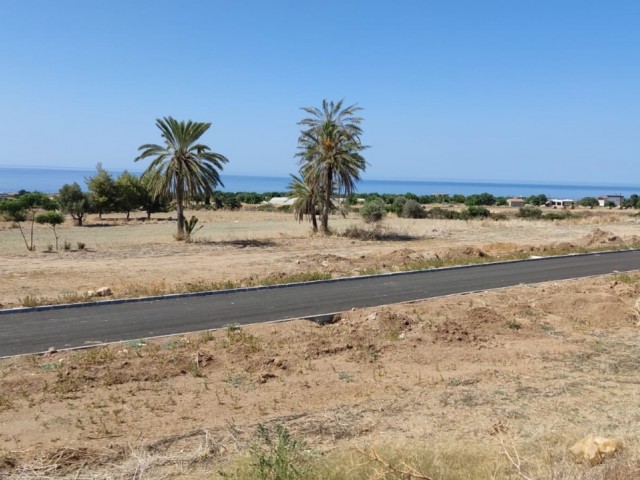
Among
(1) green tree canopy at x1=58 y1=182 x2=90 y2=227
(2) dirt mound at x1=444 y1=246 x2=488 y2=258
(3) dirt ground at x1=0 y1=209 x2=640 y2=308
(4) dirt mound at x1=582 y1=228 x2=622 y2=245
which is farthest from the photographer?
(1) green tree canopy at x1=58 y1=182 x2=90 y2=227

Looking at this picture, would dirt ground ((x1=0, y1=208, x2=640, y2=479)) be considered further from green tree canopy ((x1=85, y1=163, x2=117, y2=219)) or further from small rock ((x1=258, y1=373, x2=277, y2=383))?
green tree canopy ((x1=85, y1=163, x2=117, y2=219))

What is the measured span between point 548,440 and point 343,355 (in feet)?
17.2

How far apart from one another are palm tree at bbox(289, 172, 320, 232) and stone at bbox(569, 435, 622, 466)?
1425 inches

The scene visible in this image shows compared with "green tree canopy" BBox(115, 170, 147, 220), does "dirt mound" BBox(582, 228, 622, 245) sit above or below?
below

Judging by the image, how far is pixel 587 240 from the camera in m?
38.9

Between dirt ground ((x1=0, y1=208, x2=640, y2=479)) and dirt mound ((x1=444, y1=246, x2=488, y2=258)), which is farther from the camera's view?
dirt mound ((x1=444, y1=246, x2=488, y2=258))

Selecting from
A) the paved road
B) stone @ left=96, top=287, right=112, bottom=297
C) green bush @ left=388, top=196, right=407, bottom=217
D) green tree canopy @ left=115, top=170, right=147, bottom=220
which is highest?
green tree canopy @ left=115, top=170, right=147, bottom=220

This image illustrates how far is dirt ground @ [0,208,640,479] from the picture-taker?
7.54m

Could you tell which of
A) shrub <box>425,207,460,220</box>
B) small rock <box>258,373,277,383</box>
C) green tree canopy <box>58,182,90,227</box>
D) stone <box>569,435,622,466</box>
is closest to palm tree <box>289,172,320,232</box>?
green tree canopy <box>58,182,90,227</box>

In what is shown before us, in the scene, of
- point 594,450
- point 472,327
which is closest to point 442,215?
point 472,327

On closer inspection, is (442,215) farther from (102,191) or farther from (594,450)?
(594,450)

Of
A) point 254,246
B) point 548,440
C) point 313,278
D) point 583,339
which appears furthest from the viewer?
point 254,246

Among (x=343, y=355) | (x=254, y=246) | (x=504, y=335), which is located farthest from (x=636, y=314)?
(x=254, y=246)

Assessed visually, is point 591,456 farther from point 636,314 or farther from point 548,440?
point 636,314
